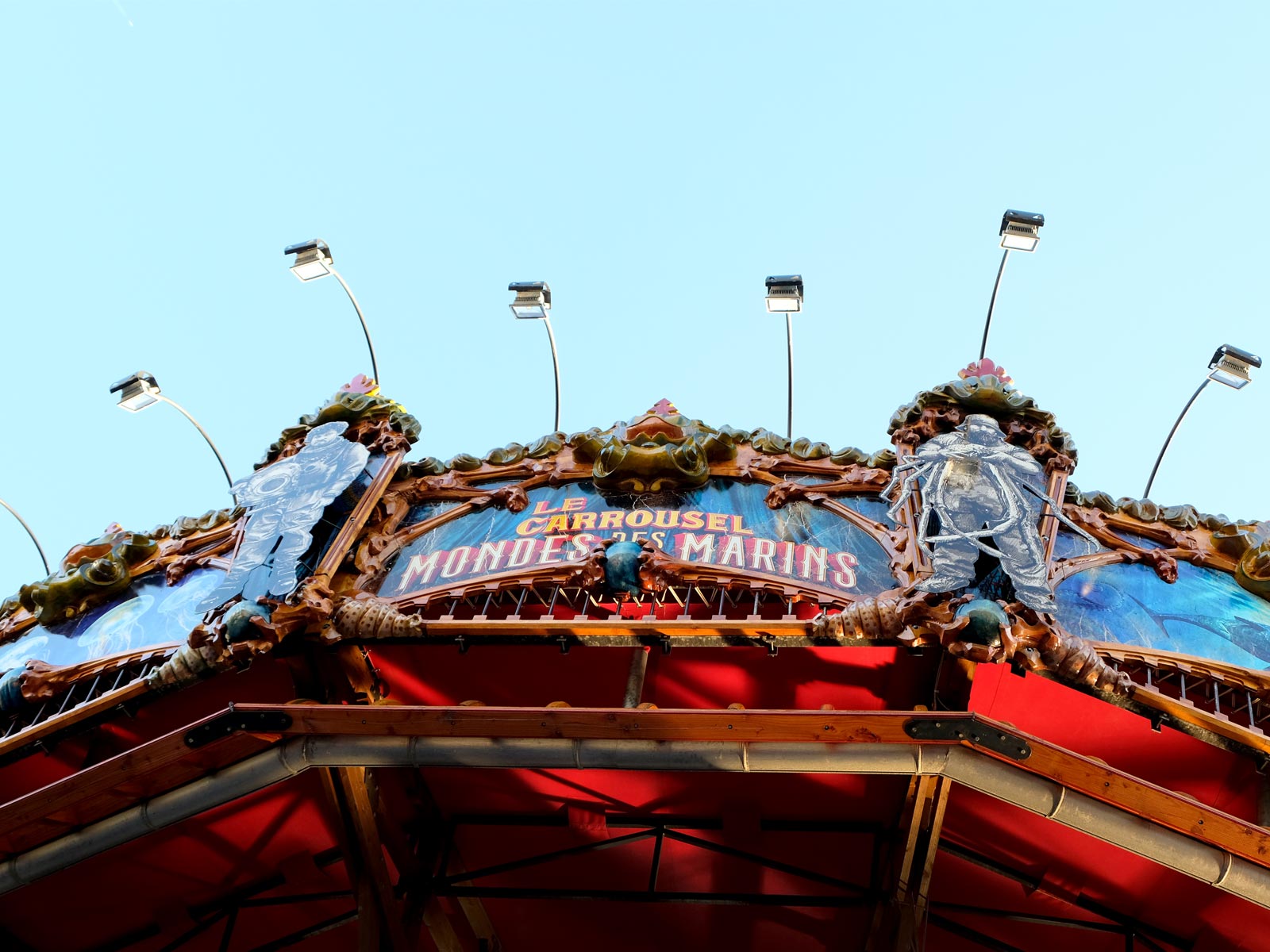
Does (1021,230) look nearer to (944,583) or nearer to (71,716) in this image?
(944,583)

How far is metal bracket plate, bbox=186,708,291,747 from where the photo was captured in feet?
28.7

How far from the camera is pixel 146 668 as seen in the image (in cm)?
1064

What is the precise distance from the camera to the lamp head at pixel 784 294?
1385 cm

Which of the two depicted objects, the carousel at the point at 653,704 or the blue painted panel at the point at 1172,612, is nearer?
the carousel at the point at 653,704

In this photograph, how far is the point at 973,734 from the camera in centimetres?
847

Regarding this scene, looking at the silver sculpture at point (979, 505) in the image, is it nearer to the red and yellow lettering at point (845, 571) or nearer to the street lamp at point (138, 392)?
the red and yellow lettering at point (845, 571)

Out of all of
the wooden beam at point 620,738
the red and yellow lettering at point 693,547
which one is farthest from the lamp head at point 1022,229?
the wooden beam at point 620,738

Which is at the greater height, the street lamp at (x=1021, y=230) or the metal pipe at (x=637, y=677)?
the street lamp at (x=1021, y=230)

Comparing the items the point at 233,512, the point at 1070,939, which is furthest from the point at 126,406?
the point at 1070,939

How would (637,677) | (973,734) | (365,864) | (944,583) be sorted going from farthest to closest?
1. (365,864)
2. (637,677)
3. (944,583)
4. (973,734)

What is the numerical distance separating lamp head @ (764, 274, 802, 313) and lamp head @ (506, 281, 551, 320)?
2.38m

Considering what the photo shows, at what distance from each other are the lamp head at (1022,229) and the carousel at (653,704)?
73.8 inches

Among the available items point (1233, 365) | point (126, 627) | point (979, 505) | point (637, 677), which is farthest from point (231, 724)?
point (1233, 365)

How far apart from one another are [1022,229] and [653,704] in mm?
6271
